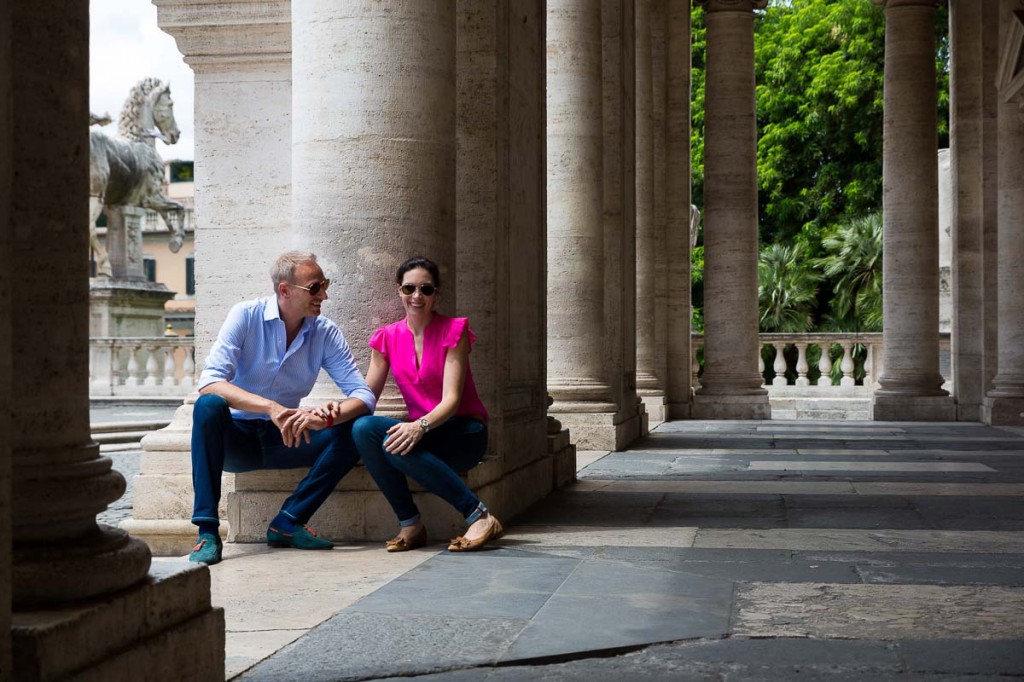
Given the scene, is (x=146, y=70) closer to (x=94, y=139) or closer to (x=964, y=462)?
(x=94, y=139)

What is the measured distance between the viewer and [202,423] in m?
8.59

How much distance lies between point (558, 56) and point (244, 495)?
Result: 890 cm

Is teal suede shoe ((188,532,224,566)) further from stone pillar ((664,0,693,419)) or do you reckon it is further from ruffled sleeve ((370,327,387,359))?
stone pillar ((664,0,693,419))

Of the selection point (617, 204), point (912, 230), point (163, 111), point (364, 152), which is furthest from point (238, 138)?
point (163, 111)

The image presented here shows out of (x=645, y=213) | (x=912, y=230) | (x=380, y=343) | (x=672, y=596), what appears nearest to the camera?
(x=672, y=596)

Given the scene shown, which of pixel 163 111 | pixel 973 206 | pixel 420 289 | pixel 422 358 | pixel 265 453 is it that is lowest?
pixel 265 453

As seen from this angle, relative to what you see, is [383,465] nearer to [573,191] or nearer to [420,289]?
[420,289]

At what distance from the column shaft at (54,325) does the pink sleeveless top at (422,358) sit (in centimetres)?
435

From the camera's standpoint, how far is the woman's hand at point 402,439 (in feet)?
28.8

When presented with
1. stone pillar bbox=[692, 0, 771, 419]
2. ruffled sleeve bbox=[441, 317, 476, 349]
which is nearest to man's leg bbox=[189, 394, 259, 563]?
ruffled sleeve bbox=[441, 317, 476, 349]

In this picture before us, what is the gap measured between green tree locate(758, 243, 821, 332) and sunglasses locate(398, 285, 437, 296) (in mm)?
44551

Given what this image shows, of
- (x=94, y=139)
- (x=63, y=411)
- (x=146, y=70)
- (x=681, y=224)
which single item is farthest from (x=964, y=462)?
(x=146, y=70)

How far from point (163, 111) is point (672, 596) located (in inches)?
1562

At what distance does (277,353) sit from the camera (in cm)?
897
